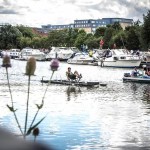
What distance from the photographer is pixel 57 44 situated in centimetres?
17812

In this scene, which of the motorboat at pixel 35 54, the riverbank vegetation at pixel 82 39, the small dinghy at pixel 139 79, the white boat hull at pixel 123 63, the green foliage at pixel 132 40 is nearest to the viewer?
the small dinghy at pixel 139 79

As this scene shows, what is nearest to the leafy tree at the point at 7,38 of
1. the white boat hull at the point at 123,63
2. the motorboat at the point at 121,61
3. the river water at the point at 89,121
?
the motorboat at the point at 121,61

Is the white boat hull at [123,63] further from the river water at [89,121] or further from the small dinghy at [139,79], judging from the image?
the river water at [89,121]

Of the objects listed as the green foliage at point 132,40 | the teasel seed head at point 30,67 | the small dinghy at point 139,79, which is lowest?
the small dinghy at point 139,79

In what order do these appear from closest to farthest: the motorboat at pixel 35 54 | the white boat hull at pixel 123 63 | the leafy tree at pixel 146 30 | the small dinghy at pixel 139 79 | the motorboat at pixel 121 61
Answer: the small dinghy at pixel 139 79 → the motorboat at pixel 121 61 → the white boat hull at pixel 123 63 → the leafy tree at pixel 146 30 → the motorboat at pixel 35 54

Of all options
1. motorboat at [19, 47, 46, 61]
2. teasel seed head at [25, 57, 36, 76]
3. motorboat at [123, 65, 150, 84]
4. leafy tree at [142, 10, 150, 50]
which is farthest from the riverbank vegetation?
teasel seed head at [25, 57, 36, 76]

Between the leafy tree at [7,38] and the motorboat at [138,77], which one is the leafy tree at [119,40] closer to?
the leafy tree at [7,38]

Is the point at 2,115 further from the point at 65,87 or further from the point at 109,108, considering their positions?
the point at 65,87

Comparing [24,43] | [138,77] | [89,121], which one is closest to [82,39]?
[24,43]

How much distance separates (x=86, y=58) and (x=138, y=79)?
5697cm

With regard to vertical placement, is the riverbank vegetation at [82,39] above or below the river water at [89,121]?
above

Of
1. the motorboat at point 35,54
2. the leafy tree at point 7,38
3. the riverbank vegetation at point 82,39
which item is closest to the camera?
the motorboat at point 35,54

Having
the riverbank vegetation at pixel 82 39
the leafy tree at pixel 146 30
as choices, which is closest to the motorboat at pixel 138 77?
the leafy tree at pixel 146 30

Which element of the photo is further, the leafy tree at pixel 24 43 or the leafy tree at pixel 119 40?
the leafy tree at pixel 24 43
